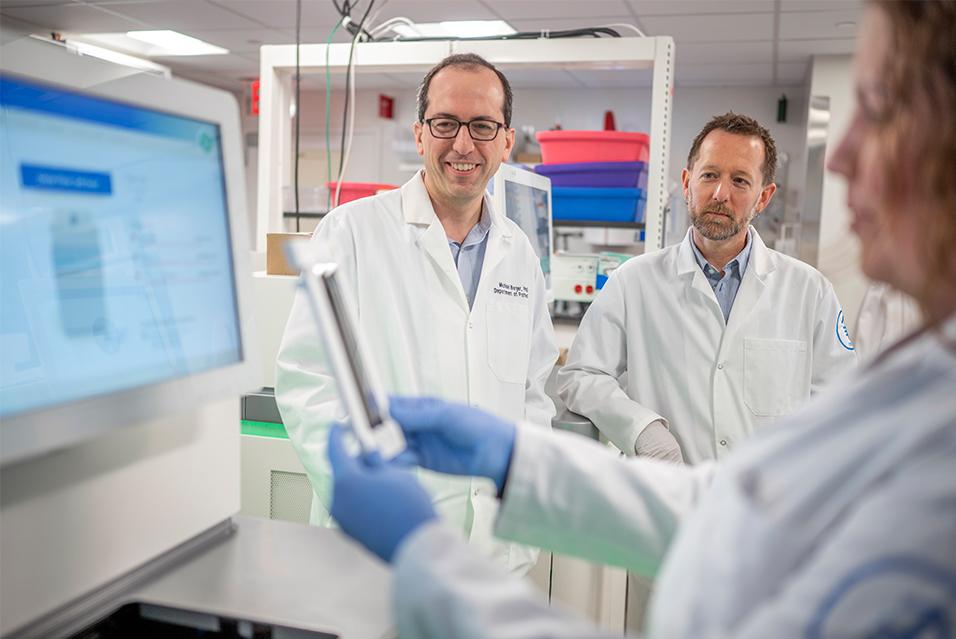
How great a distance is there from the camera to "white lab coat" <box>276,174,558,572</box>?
138 centimetres

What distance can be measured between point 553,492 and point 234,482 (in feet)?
1.17

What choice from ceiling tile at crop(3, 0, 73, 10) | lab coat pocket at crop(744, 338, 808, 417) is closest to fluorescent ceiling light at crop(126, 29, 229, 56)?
ceiling tile at crop(3, 0, 73, 10)

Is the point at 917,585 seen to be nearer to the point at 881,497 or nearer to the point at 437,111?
the point at 881,497

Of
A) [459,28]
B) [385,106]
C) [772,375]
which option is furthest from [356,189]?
[385,106]

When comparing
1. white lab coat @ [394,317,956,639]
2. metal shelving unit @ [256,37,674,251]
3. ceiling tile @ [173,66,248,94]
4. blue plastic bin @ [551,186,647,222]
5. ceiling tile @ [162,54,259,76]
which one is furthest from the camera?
ceiling tile @ [173,66,248,94]

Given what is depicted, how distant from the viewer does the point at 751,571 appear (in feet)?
1.88

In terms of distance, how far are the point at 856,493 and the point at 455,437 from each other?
0.40 m

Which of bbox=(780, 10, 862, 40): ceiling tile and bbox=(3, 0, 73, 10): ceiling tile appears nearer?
bbox=(780, 10, 862, 40): ceiling tile

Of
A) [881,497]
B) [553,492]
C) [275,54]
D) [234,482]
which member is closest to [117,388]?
[234,482]

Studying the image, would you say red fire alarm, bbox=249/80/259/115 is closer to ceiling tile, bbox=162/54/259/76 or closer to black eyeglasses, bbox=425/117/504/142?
black eyeglasses, bbox=425/117/504/142

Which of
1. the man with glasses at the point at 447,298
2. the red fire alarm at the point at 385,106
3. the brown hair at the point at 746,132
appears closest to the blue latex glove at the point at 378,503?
the man with glasses at the point at 447,298

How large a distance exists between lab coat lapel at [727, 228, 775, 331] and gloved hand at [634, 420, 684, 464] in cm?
29

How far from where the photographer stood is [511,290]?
1576 mm

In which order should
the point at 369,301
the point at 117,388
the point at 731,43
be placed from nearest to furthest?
the point at 117,388, the point at 369,301, the point at 731,43
